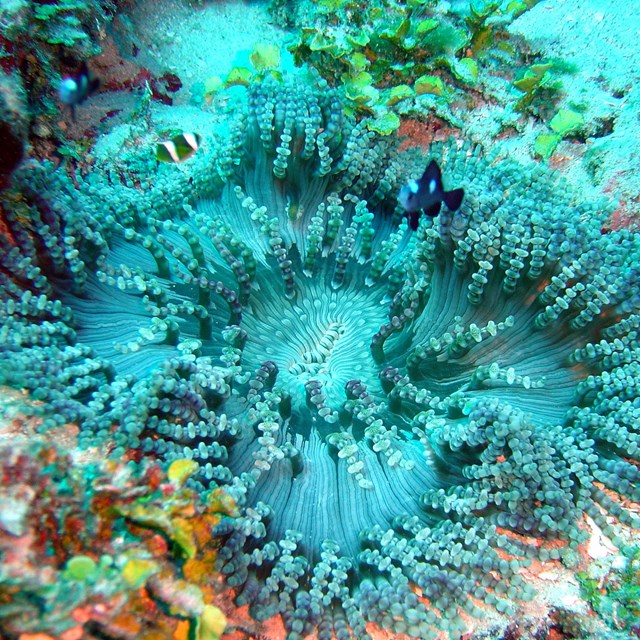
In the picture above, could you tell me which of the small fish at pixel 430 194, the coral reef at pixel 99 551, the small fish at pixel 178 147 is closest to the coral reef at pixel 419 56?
the small fish at pixel 178 147

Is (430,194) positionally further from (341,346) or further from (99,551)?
(99,551)

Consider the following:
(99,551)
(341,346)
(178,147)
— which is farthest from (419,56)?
(99,551)

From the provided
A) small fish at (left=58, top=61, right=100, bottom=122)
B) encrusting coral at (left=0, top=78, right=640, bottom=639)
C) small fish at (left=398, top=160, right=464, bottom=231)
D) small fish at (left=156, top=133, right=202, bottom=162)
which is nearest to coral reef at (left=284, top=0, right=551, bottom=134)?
encrusting coral at (left=0, top=78, right=640, bottom=639)

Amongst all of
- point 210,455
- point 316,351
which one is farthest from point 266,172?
point 210,455

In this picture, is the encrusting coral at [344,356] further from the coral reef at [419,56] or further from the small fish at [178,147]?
the coral reef at [419,56]

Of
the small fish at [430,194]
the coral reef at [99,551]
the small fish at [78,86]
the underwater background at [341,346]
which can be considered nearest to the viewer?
the coral reef at [99,551]
